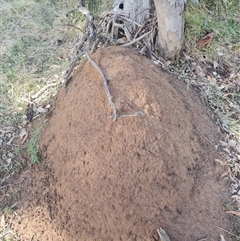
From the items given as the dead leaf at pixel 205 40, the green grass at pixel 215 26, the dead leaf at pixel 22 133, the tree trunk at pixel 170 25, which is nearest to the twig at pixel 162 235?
the dead leaf at pixel 22 133

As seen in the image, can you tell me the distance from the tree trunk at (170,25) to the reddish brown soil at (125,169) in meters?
0.54

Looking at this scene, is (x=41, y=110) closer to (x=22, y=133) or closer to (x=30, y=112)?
(x=30, y=112)

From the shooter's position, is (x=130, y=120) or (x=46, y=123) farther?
(x=46, y=123)

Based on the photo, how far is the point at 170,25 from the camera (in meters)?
3.26

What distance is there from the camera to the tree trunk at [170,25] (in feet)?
10.3

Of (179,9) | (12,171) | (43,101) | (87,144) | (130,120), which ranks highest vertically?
(179,9)

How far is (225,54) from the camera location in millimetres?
Answer: 3602

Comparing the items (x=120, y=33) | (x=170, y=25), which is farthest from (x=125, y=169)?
(x=120, y=33)

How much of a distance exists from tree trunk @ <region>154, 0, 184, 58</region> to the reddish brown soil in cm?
54

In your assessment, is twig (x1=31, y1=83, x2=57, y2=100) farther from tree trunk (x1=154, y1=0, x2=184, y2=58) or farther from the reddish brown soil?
tree trunk (x1=154, y1=0, x2=184, y2=58)

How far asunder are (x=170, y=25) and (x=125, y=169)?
1.41 m

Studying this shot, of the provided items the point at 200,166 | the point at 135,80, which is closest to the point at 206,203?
the point at 200,166

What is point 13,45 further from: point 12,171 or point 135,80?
point 135,80

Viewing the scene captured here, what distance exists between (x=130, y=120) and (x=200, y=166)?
2.04ft
